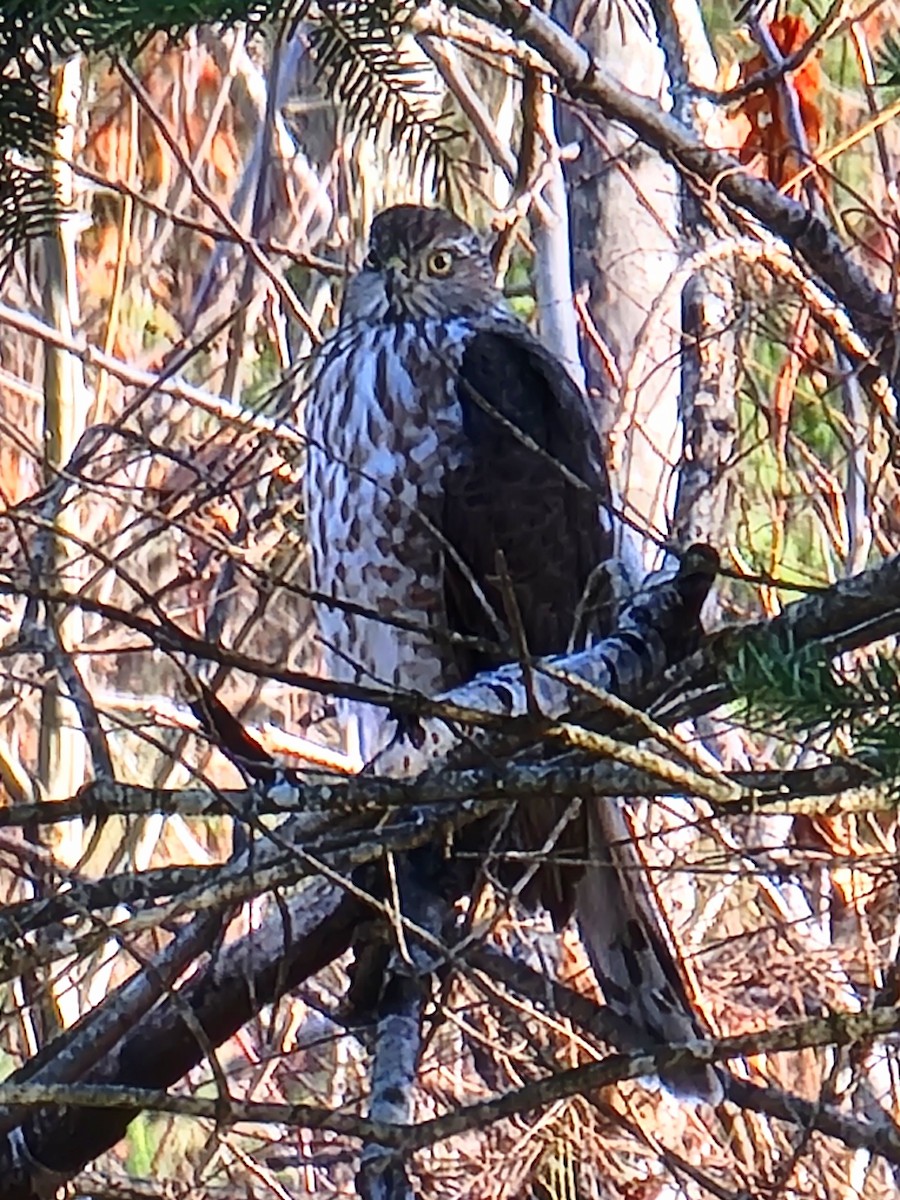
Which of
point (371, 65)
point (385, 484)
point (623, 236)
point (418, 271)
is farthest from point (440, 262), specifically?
point (371, 65)

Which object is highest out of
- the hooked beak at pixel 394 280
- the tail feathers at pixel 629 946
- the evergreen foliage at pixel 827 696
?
the hooked beak at pixel 394 280

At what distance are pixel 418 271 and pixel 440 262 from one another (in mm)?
58

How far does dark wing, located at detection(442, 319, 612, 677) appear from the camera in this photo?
10.8 ft

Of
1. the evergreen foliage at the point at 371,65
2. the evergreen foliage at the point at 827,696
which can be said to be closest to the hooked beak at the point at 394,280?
the evergreen foliage at the point at 371,65

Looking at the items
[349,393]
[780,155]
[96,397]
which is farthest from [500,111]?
[349,393]

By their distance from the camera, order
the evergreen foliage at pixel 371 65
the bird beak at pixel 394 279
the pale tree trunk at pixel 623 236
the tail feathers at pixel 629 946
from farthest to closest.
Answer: the pale tree trunk at pixel 623 236 → the bird beak at pixel 394 279 → the tail feathers at pixel 629 946 → the evergreen foliage at pixel 371 65

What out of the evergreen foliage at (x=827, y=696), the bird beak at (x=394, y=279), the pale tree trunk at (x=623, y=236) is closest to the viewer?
the evergreen foliage at (x=827, y=696)

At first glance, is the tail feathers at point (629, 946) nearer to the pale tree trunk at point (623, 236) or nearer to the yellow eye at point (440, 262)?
the yellow eye at point (440, 262)

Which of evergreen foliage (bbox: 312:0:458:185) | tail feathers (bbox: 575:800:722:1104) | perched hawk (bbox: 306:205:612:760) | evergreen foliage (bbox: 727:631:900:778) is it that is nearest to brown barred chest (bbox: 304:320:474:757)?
perched hawk (bbox: 306:205:612:760)

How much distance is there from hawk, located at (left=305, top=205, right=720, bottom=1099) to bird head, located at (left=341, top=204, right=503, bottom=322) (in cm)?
1

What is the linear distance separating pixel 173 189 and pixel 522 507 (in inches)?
103

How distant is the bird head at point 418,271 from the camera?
11.8 feet

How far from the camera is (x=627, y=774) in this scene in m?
1.69

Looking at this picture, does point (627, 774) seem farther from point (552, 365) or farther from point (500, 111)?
point (500, 111)
